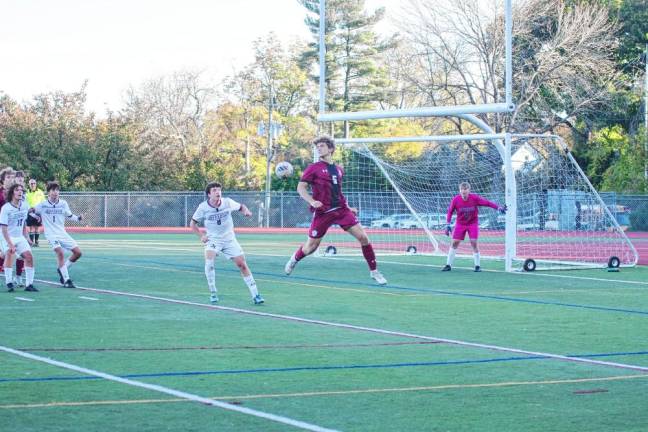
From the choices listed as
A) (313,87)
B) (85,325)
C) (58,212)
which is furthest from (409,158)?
(313,87)

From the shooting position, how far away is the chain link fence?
49.4m

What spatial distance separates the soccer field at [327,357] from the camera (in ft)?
23.4

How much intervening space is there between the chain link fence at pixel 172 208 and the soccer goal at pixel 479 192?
1778 centimetres

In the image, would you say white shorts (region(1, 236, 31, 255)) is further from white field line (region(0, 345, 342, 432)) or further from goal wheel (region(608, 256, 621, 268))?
goal wheel (region(608, 256, 621, 268))

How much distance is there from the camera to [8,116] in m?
58.8

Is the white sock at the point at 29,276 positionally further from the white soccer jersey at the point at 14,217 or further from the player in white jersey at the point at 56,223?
the player in white jersey at the point at 56,223

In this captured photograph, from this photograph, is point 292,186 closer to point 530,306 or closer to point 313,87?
point 313,87

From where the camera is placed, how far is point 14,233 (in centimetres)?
1648

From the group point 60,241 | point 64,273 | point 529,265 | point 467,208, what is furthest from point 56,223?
point 529,265

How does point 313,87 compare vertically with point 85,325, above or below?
above

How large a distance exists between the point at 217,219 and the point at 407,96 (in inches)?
1440

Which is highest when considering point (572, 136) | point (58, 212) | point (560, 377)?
point (572, 136)

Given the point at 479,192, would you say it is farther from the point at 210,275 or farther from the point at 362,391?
the point at 362,391

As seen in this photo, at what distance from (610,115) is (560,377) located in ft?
164
